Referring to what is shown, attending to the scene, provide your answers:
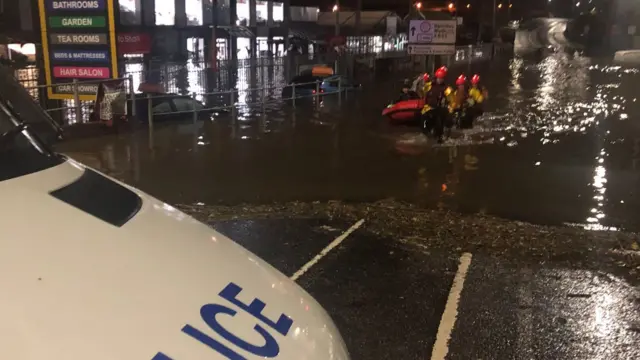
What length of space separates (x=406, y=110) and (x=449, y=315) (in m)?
11.4

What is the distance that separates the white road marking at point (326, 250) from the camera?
255 inches

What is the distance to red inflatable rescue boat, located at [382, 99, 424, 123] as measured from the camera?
1653 cm

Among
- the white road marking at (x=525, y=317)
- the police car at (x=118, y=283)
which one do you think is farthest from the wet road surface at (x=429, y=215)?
the police car at (x=118, y=283)

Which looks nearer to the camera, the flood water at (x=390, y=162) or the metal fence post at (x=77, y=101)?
the flood water at (x=390, y=162)

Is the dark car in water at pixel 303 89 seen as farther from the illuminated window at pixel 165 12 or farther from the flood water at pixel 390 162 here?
the illuminated window at pixel 165 12

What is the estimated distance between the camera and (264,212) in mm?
8719

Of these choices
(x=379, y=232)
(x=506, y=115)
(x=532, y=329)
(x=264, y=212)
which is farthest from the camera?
(x=506, y=115)

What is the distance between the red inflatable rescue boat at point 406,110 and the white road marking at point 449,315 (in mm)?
9779

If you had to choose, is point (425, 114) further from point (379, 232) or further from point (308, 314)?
point (308, 314)

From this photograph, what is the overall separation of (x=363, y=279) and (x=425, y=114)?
9453 millimetres

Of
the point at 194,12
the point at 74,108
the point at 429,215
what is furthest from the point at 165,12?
the point at 429,215

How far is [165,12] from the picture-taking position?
3853 centimetres

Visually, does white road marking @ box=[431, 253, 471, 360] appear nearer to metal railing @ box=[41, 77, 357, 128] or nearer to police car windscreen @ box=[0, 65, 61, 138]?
police car windscreen @ box=[0, 65, 61, 138]

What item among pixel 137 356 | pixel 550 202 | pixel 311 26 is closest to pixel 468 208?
pixel 550 202
